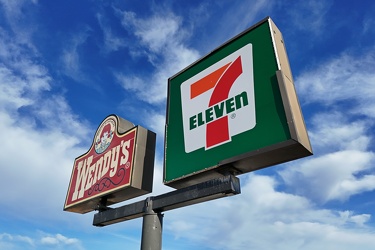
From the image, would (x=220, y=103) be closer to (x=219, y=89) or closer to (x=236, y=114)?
(x=219, y=89)

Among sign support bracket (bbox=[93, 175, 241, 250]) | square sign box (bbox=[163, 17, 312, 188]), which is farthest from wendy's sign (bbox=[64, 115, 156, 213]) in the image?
square sign box (bbox=[163, 17, 312, 188])

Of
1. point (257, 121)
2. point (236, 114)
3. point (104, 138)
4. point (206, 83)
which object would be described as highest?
point (104, 138)

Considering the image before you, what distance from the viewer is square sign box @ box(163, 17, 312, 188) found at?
Result: 4.39 meters

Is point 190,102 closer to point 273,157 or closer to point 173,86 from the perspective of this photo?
point 173,86

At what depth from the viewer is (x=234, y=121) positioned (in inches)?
196

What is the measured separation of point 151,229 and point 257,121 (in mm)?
2476

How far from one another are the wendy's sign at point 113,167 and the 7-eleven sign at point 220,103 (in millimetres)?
1202

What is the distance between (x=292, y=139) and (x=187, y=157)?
1.97 m

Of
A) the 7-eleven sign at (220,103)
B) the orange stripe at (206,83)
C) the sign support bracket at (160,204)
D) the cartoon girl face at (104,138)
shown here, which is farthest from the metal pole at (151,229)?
the cartoon girl face at (104,138)

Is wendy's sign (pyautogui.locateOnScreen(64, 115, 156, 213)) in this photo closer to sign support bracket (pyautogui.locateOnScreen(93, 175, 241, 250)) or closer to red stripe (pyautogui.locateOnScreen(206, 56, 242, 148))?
sign support bracket (pyautogui.locateOnScreen(93, 175, 241, 250))

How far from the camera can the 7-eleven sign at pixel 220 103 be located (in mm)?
4941

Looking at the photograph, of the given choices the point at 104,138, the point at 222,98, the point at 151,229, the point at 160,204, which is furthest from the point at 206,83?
the point at 104,138

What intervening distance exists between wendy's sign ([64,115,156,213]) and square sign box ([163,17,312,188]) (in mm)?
712

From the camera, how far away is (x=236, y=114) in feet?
16.3
